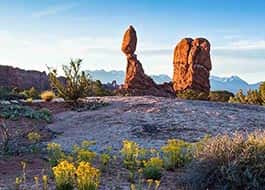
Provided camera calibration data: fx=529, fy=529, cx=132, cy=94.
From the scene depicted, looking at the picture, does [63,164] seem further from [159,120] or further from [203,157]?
[159,120]

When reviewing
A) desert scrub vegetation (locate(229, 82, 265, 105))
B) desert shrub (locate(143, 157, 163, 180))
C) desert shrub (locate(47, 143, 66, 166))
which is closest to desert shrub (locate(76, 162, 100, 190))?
desert shrub (locate(143, 157, 163, 180))

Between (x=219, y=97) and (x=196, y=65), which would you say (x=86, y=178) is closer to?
(x=219, y=97)

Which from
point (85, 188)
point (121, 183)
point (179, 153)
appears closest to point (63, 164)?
point (85, 188)

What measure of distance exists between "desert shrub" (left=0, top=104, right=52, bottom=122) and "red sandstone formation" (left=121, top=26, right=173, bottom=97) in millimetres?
26155

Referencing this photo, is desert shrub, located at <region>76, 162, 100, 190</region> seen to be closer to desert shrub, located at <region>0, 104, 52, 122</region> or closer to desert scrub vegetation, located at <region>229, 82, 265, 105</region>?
desert shrub, located at <region>0, 104, 52, 122</region>

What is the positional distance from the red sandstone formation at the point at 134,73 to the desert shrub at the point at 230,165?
1443 inches

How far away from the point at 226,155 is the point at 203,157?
417 mm

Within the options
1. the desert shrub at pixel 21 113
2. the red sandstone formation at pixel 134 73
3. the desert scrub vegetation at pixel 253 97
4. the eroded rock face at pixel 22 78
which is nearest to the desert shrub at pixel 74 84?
the desert shrub at pixel 21 113

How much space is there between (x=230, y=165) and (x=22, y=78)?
6037cm

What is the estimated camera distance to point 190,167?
26.8 ft

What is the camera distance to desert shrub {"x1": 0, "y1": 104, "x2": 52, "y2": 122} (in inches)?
686

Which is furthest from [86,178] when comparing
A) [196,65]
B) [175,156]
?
[196,65]

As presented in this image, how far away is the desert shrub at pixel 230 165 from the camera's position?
23.7 feet

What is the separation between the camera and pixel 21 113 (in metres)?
18.1
